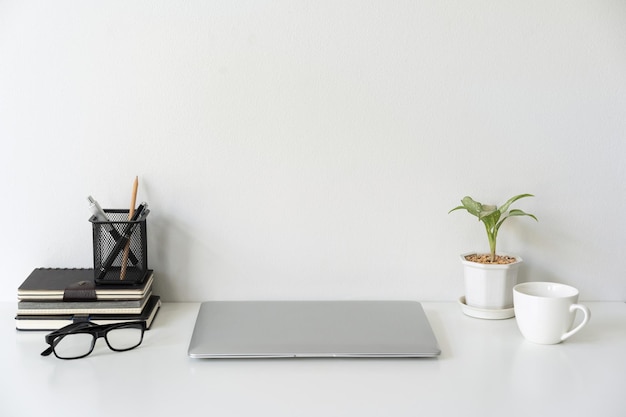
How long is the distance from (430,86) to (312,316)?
48cm

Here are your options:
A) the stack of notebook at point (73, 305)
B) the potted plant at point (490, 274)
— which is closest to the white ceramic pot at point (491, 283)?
the potted plant at point (490, 274)

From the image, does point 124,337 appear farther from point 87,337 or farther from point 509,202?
point 509,202

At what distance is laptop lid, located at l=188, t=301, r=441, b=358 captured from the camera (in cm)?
112

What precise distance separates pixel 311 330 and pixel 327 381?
17 centimetres

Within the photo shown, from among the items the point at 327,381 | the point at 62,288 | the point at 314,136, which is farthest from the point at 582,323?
the point at 62,288

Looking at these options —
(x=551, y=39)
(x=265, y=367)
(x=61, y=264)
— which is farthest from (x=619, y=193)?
(x=61, y=264)

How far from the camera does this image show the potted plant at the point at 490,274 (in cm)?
128

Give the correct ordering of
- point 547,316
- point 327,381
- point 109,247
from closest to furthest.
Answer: point 327,381 < point 547,316 < point 109,247

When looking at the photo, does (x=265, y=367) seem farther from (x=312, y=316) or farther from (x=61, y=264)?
(x=61, y=264)

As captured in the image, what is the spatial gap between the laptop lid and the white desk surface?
2cm

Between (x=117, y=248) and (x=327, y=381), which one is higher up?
(x=117, y=248)

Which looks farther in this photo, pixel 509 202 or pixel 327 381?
pixel 509 202

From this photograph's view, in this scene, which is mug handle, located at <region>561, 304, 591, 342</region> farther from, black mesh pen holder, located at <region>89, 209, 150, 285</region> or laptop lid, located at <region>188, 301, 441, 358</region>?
black mesh pen holder, located at <region>89, 209, 150, 285</region>

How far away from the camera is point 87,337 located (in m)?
1.19
